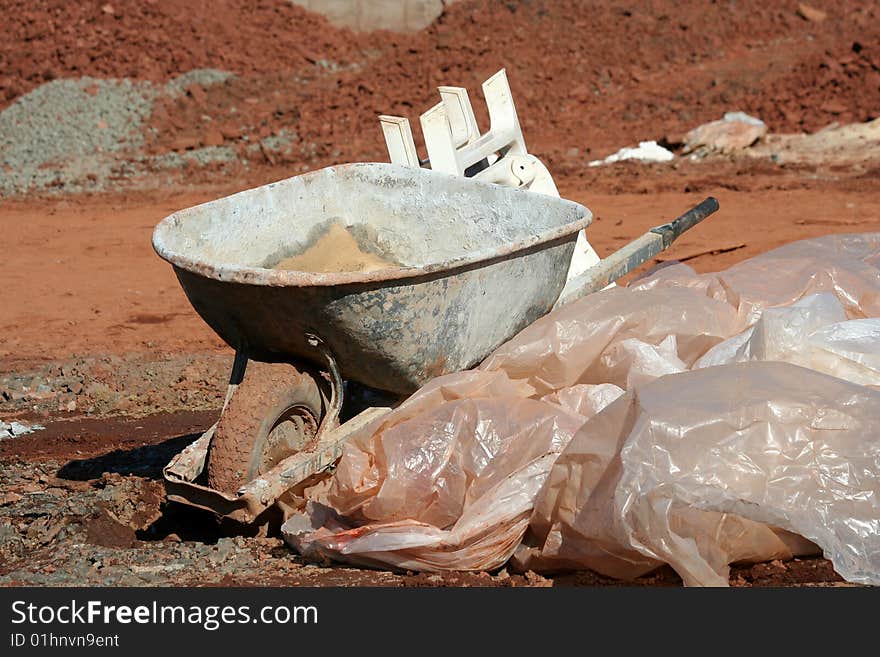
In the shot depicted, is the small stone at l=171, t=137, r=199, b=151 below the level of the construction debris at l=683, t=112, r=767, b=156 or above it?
above

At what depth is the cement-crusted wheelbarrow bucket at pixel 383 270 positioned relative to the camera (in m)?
3.66

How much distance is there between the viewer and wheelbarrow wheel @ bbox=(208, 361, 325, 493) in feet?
12.5

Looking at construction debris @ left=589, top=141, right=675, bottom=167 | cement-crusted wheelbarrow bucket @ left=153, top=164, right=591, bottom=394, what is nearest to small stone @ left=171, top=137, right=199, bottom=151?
construction debris @ left=589, top=141, right=675, bottom=167

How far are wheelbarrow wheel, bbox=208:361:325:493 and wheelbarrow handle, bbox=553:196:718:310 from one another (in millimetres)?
1147

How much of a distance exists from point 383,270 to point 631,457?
0.96 meters

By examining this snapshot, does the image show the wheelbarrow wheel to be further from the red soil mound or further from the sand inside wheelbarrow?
the red soil mound

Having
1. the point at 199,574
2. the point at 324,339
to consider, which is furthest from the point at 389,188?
the point at 199,574

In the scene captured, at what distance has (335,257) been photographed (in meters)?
4.76

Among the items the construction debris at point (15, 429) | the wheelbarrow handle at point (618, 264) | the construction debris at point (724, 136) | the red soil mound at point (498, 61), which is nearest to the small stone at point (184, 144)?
the red soil mound at point (498, 61)

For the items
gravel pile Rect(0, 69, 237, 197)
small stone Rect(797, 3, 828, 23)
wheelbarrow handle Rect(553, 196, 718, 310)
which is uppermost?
wheelbarrow handle Rect(553, 196, 718, 310)

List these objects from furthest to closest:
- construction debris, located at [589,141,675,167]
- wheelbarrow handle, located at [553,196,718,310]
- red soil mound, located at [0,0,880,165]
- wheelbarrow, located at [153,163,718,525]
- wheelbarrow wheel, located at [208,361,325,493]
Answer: red soil mound, located at [0,0,880,165], construction debris, located at [589,141,675,167], wheelbarrow handle, located at [553,196,718,310], wheelbarrow wheel, located at [208,361,325,493], wheelbarrow, located at [153,163,718,525]

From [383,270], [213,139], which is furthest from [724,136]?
[383,270]

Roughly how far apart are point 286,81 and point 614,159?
4773mm

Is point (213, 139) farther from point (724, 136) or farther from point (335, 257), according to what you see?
point (335, 257)
